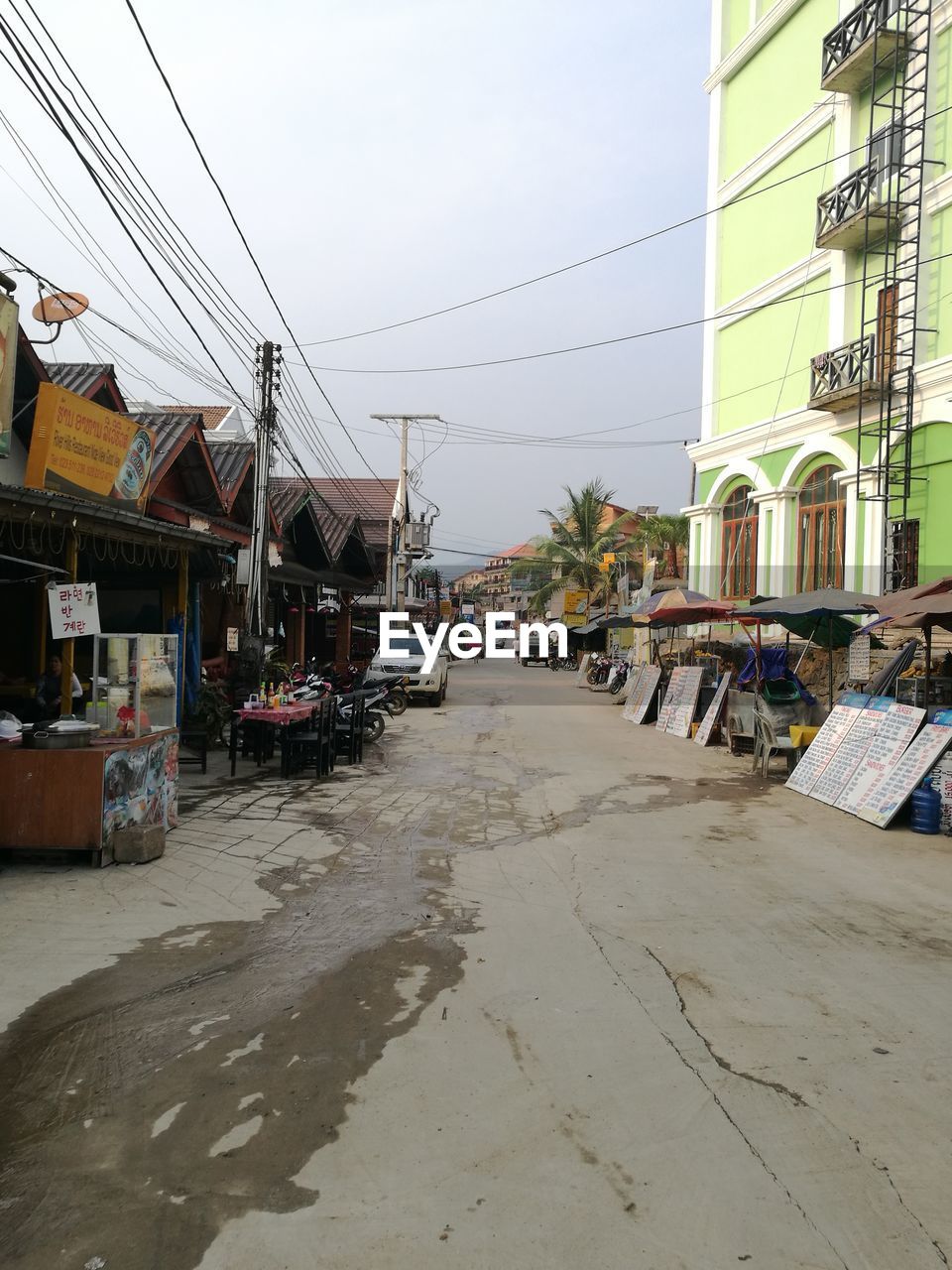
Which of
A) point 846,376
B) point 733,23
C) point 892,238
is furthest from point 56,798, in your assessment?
point 733,23

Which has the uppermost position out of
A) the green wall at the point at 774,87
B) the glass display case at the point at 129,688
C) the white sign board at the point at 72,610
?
the green wall at the point at 774,87

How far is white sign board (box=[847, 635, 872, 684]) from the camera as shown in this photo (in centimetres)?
1333

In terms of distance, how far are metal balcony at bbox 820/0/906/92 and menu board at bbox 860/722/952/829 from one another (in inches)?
553

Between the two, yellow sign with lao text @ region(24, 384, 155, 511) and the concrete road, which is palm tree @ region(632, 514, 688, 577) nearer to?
yellow sign with lao text @ region(24, 384, 155, 511)

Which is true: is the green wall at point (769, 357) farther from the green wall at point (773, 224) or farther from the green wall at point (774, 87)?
Answer: the green wall at point (774, 87)

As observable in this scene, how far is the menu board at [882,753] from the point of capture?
9787mm

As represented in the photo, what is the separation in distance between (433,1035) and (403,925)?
171 cm

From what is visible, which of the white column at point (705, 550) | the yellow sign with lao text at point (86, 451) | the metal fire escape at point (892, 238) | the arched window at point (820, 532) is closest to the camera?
the yellow sign with lao text at point (86, 451)

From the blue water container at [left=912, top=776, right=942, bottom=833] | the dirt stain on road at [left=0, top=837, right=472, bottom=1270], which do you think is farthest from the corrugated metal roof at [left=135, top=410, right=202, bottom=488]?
the blue water container at [left=912, top=776, right=942, bottom=833]

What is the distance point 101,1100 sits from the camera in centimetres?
371

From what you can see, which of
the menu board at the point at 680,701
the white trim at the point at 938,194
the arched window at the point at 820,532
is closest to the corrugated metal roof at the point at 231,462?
the menu board at the point at 680,701

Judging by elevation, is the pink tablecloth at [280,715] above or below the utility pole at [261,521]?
below

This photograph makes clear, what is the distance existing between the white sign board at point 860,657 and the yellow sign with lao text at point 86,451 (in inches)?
415

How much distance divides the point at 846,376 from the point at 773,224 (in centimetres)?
600
